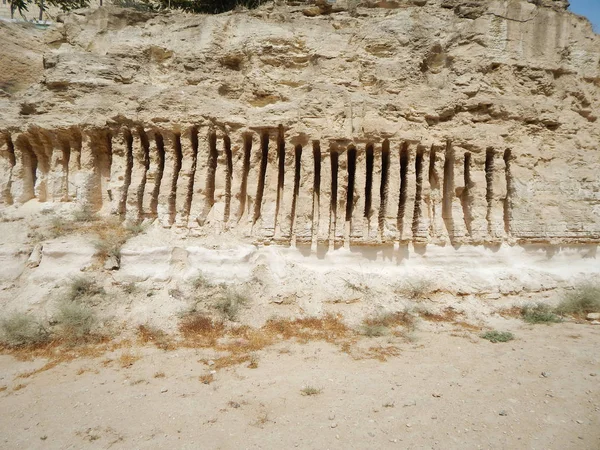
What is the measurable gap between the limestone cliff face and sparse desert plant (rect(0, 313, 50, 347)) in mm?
2594

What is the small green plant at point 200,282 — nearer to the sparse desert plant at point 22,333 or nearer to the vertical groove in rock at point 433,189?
the sparse desert plant at point 22,333

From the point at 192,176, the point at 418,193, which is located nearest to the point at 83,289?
the point at 192,176

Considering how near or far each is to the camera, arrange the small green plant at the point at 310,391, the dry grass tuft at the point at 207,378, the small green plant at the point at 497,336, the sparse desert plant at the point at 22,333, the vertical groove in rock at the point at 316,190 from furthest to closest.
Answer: the vertical groove in rock at the point at 316,190 → the small green plant at the point at 497,336 → the sparse desert plant at the point at 22,333 → the dry grass tuft at the point at 207,378 → the small green plant at the point at 310,391

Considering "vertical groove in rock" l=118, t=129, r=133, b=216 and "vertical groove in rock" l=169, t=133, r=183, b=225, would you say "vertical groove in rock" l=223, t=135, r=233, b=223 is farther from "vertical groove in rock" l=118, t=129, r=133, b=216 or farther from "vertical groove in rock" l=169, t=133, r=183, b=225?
"vertical groove in rock" l=118, t=129, r=133, b=216

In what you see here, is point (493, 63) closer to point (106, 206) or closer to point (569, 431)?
point (569, 431)

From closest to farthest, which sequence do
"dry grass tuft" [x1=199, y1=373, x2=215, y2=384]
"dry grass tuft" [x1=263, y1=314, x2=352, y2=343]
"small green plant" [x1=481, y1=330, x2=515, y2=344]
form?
"dry grass tuft" [x1=199, y1=373, x2=215, y2=384] → "small green plant" [x1=481, y1=330, x2=515, y2=344] → "dry grass tuft" [x1=263, y1=314, x2=352, y2=343]

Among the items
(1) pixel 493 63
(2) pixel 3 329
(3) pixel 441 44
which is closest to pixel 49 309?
(2) pixel 3 329

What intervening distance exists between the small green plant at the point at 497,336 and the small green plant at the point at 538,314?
3.45 ft

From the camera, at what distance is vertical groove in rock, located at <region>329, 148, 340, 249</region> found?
663 cm

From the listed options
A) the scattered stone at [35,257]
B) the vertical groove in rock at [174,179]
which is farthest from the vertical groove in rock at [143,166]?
the scattered stone at [35,257]

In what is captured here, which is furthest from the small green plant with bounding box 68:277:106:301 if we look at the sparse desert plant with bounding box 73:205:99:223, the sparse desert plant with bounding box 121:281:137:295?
the sparse desert plant with bounding box 73:205:99:223

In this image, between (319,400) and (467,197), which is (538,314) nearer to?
(467,197)

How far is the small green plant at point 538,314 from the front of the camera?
5.96m

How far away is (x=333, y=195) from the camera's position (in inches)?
273
